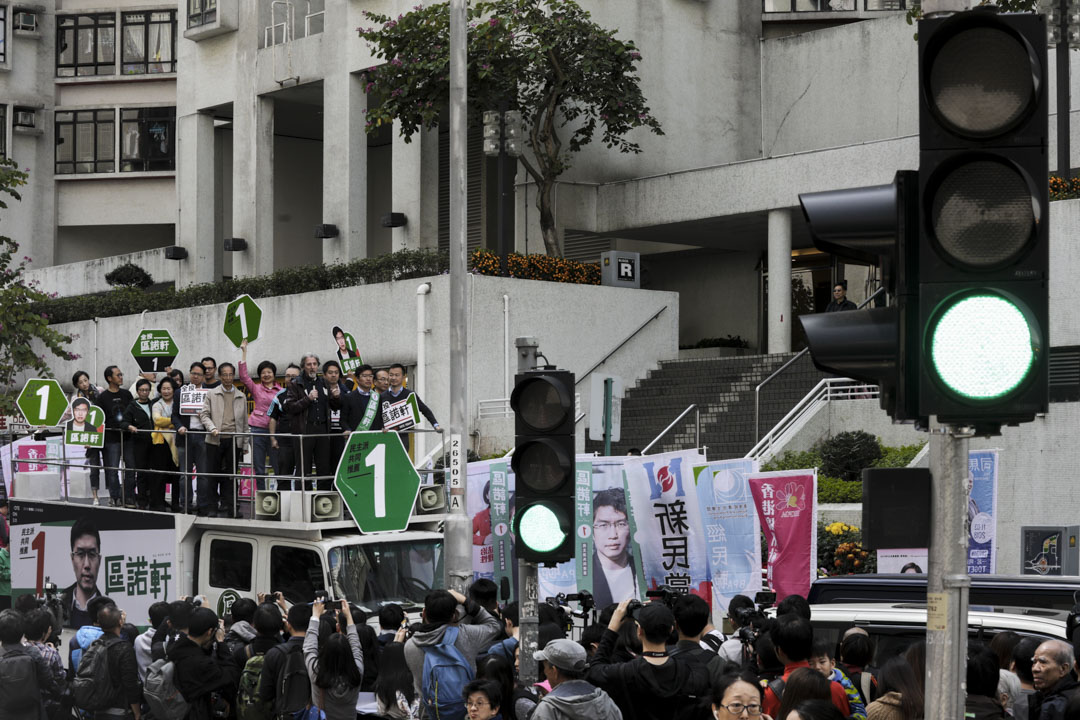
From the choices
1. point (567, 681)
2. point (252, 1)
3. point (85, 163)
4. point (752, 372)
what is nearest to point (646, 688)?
point (567, 681)

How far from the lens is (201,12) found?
36.8 metres

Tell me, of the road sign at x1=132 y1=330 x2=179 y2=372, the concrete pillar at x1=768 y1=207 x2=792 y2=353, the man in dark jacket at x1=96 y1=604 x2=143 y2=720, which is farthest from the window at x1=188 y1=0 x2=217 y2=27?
the man in dark jacket at x1=96 y1=604 x2=143 y2=720

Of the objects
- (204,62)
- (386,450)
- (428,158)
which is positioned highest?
(204,62)

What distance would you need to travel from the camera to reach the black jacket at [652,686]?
748 cm

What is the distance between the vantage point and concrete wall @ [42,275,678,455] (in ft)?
87.1

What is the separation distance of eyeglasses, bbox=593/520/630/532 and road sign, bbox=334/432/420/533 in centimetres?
263

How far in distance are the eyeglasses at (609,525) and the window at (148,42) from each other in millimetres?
38019

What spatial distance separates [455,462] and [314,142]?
2668cm

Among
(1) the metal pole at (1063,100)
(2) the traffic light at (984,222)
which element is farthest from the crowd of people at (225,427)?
(1) the metal pole at (1063,100)

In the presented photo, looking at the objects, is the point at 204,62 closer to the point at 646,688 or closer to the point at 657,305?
the point at 657,305

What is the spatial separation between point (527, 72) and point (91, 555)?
50.5 ft

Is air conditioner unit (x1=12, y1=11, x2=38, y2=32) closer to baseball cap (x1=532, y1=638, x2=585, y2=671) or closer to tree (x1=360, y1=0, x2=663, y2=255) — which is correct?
tree (x1=360, y1=0, x2=663, y2=255)

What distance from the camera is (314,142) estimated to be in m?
41.1

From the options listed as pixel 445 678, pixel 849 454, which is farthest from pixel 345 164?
pixel 445 678
